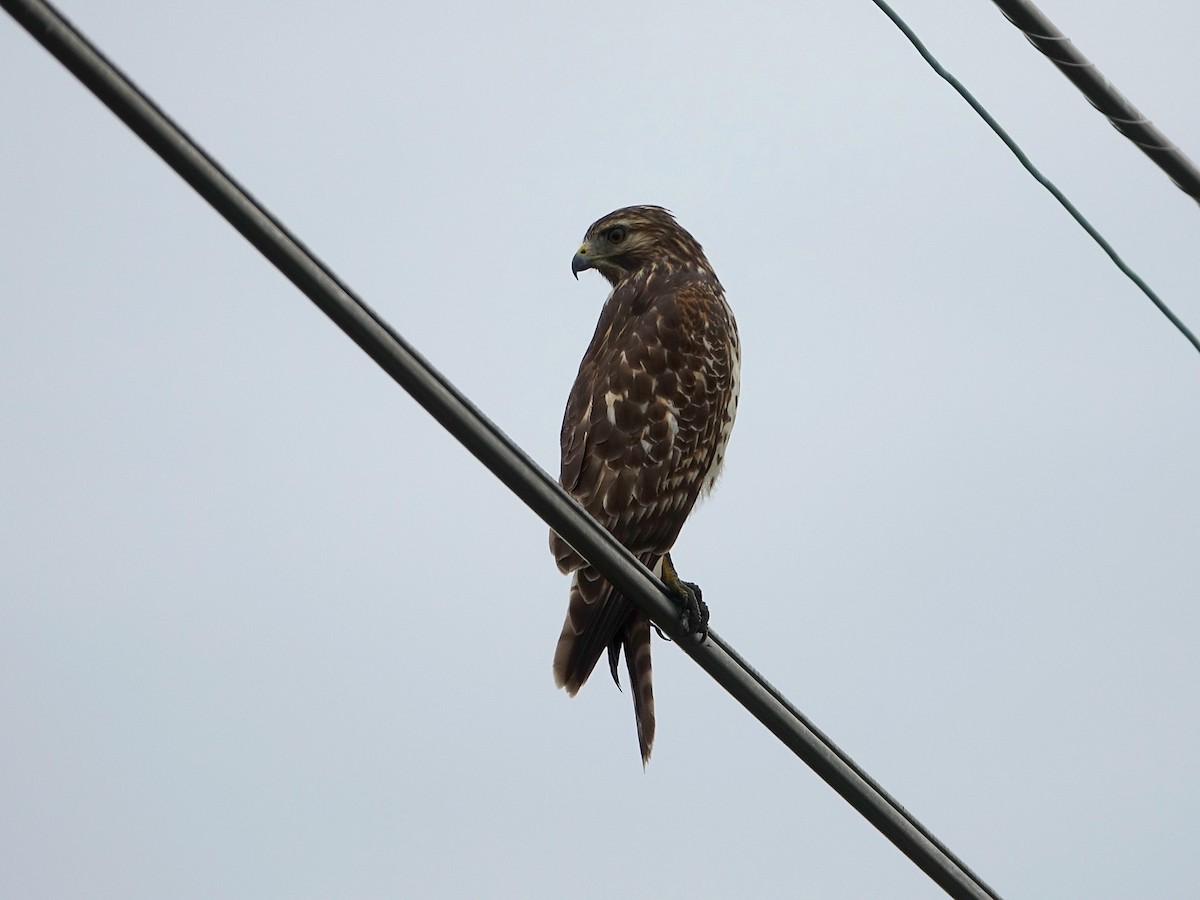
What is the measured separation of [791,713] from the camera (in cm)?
319

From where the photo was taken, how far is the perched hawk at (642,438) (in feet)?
15.6

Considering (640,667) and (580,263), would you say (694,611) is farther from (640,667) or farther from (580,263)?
(580,263)

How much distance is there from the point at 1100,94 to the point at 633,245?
11.4ft

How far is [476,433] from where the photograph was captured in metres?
2.70

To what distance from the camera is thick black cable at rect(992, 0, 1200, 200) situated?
2.98m

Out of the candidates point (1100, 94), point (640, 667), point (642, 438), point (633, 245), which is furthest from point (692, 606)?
point (633, 245)

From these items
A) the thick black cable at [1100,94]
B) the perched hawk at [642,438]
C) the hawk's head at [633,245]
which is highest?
the hawk's head at [633,245]

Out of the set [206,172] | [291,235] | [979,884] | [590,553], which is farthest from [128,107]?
→ [979,884]

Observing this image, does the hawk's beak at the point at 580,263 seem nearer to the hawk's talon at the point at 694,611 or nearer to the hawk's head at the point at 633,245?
the hawk's head at the point at 633,245

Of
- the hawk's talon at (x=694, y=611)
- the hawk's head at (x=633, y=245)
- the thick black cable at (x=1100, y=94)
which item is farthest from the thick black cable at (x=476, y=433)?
the hawk's head at (x=633, y=245)

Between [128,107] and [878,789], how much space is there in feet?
6.35

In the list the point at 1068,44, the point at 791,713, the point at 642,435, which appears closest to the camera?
the point at 1068,44

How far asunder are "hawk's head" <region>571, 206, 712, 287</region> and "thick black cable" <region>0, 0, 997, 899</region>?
9.95 ft

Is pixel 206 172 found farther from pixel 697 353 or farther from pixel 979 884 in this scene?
pixel 697 353
